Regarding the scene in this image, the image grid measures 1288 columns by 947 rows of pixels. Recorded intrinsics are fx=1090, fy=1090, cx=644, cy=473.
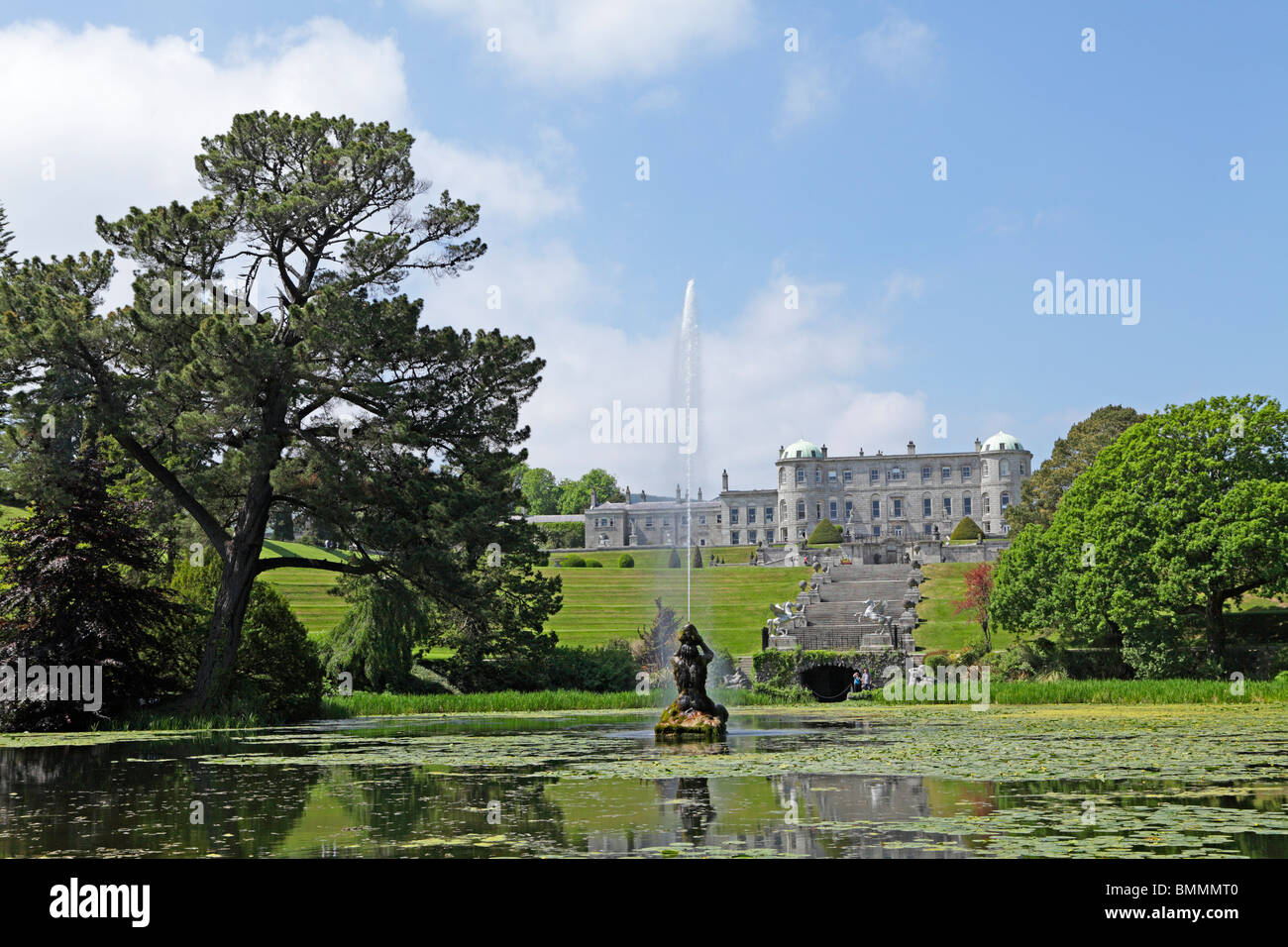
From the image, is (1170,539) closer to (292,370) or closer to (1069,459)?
(292,370)

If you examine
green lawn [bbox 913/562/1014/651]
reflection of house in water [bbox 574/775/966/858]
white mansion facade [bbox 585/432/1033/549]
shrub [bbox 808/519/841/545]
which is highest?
white mansion facade [bbox 585/432/1033/549]

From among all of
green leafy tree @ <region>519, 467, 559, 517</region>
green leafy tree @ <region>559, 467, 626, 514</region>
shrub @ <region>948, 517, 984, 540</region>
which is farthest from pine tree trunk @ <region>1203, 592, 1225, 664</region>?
green leafy tree @ <region>519, 467, 559, 517</region>

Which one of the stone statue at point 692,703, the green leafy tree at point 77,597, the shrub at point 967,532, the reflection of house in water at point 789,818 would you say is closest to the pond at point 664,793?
the reflection of house in water at point 789,818

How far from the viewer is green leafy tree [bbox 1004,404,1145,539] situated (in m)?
67.0

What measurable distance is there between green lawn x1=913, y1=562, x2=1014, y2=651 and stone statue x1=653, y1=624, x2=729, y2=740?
2993 cm

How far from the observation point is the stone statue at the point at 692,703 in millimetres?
19750

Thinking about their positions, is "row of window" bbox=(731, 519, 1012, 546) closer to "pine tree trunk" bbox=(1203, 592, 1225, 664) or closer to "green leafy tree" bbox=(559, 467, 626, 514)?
"green leafy tree" bbox=(559, 467, 626, 514)

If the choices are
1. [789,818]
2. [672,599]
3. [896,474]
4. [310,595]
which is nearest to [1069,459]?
[672,599]

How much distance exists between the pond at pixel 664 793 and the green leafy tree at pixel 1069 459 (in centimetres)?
4797

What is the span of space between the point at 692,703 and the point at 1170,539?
73.9 ft

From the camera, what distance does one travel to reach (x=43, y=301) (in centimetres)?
2439
